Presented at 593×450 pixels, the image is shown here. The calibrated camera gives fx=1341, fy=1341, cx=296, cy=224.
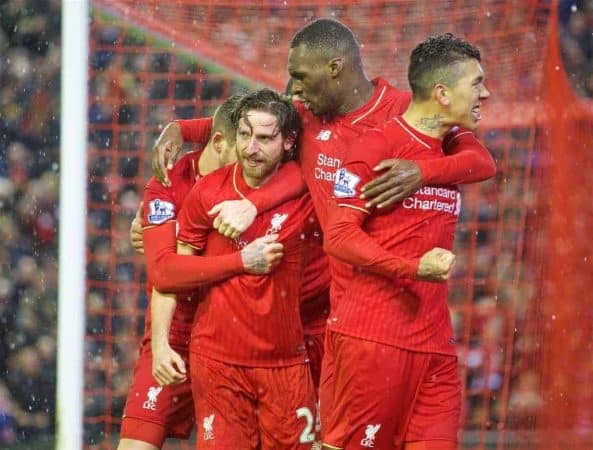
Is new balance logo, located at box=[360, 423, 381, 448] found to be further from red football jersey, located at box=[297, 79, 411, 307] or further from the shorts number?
red football jersey, located at box=[297, 79, 411, 307]

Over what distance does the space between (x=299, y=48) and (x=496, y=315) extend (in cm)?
308

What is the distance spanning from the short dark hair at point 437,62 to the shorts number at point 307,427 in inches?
42.0

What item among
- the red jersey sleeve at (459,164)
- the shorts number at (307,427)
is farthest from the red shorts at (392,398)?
the red jersey sleeve at (459,164)

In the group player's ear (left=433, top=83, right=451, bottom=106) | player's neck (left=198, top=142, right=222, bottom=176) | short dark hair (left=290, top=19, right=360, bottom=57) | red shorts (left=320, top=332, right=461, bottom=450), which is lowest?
red shorts (left=320, top=332, right=461, bottom=450)

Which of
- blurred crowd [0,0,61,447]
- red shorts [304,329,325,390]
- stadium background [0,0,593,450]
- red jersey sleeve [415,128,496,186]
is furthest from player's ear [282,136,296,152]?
blurred crowd [0,0,61,447]

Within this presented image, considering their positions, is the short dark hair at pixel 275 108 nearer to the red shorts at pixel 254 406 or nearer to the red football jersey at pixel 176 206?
the red football jersey at pixel 176 206

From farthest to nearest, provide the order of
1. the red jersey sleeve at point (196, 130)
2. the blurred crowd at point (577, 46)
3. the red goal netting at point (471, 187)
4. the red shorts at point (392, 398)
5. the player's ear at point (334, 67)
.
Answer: the blurred crowd at point (577, 46), the red goal netting at point (471, 187), the red jersey sleeve at point (196, 130), the player's ear at point (334, 67), the red shorts at point (392, 398)

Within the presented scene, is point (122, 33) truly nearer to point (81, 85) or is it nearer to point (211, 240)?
point (81, 85)

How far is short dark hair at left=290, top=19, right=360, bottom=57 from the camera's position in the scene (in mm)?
4418

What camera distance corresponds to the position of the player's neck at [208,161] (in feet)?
15.3

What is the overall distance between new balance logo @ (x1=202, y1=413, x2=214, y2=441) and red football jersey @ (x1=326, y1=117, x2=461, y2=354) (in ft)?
1.80

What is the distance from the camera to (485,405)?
707 cm

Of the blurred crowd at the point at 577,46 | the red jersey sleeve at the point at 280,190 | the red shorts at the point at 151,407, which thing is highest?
the blurred crowd at the point at 577,46

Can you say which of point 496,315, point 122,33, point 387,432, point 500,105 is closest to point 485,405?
point 496,315
